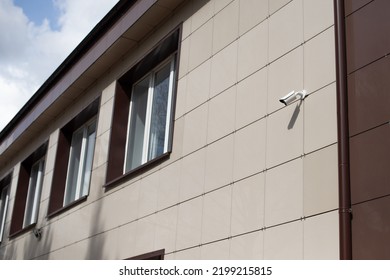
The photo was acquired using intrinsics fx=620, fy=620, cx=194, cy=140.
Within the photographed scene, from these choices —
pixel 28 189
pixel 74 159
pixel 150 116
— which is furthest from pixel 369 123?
pixel 28 189

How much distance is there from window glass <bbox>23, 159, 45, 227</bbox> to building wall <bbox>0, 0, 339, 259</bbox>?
4.45m

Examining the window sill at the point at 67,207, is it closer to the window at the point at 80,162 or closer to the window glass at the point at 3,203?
the window at the point at 80,162

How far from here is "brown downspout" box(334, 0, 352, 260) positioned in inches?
198

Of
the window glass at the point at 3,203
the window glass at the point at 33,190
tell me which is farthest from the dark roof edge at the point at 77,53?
the window glass at the point at 3,203

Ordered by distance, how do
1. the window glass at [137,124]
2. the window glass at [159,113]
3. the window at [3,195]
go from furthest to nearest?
the window at [3,195] < the window glass at [137,124] < the window glass at [159,113]

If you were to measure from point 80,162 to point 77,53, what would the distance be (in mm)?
2059

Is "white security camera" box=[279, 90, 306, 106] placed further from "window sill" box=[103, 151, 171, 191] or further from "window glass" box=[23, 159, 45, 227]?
"window glass" box=[23, 159, 45, 227]

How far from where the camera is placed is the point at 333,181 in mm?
5379

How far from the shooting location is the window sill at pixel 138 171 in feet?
27.0

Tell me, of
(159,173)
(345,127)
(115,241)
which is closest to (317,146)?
(345,127)

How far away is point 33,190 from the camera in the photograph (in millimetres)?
14266

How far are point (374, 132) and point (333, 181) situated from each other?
0.56 m

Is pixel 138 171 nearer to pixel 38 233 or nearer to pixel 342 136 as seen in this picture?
pixel 38 233

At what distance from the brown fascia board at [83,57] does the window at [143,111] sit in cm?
61
